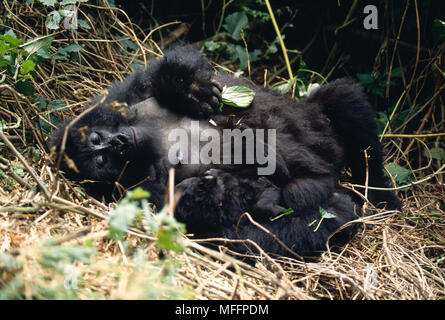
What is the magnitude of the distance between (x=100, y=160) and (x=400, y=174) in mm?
2126

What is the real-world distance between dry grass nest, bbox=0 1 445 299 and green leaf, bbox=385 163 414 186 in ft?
0.34

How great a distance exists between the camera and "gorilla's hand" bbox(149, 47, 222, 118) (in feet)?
8.07

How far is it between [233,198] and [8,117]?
5.27ft

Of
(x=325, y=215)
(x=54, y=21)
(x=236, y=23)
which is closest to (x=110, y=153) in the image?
(x=54, y=21)

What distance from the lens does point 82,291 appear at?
1.36 m

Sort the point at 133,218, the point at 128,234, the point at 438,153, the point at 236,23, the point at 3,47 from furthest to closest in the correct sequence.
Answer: the point at 236,23
the point at 438,153
the point at 3,47
the point at 128,234
the point at 133,218

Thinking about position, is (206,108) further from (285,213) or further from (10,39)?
(10,39)

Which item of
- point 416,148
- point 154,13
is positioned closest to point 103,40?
point 154,13

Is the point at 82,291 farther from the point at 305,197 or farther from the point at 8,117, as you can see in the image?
the point at 8,117

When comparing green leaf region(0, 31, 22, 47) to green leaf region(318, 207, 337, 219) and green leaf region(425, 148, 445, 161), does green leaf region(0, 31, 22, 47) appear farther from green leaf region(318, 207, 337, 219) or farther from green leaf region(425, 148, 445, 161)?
green leaf region(425, 148, 445, 161)

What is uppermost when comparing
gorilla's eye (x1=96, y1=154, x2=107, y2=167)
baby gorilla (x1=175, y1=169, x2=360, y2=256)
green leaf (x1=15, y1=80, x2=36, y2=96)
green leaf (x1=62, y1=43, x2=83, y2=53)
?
green leaf (x1=62, y1=43, x2=83, y2=53)

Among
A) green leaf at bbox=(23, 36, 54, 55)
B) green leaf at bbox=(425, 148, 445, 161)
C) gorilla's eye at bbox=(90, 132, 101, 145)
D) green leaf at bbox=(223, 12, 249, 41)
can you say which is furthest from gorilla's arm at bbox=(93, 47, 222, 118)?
green leaf at bbox=(425, 148, 445, 161)

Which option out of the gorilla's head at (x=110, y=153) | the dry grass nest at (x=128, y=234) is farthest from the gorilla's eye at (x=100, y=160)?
the dry grass nest at (x=128, y=234)

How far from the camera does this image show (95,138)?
7.59 feet
